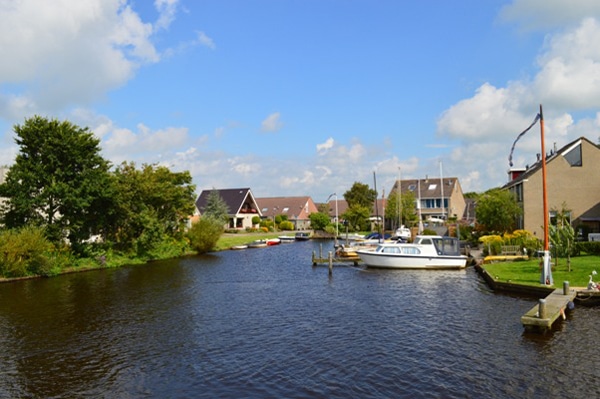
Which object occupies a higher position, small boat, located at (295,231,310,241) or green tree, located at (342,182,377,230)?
green tree, located at (342,182,377,230)

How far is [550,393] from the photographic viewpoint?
43.3 feet

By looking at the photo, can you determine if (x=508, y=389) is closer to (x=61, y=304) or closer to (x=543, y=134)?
(x=543, y=134)

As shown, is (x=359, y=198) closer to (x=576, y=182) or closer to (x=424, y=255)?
(x=576, y=182)

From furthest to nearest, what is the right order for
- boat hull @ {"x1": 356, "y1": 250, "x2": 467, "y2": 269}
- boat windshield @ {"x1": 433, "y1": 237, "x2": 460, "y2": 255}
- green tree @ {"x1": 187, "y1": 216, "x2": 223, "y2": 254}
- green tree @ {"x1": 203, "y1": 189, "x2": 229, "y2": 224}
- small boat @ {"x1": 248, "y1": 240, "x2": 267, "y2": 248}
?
1. green tree @ {"x1": 203, "y1": 189, "x2": 229, "y2": 224}
2. small boat @ {"x1": 248, "y1": 240, "x2": 267, "y2": 248}
3. green tree @ {"x1": 187, "y1": 216, "x2": 223, "y2": 254}
4. boat windshield @ {"x1": 433, "y1": 237, "x2": 460, "y2": 255}
5. boat hull @ {"x1": 356, "y1": 250, "x2": 467, "y2": 269}

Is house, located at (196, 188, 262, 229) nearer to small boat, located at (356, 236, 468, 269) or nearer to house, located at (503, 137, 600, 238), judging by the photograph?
small boat, located at (356, 236, 468, 269)

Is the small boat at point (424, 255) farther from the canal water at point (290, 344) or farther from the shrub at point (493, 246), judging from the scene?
the canal water at point (290, 344)

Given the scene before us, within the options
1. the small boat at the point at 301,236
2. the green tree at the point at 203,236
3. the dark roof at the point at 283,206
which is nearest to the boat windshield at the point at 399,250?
the green tree at the point at 203,236

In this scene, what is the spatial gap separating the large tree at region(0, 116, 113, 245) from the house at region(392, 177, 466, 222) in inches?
2285

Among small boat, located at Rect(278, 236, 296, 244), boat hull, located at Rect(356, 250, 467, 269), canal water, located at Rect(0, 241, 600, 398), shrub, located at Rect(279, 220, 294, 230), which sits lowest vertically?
canal water, located at Rect(0, 241, 600, 398)

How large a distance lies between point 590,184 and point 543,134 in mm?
25834

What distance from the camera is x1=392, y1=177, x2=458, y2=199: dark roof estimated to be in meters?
90.7

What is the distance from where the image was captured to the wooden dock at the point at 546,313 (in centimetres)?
1844

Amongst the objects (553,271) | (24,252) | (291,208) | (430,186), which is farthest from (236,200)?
(553,271)

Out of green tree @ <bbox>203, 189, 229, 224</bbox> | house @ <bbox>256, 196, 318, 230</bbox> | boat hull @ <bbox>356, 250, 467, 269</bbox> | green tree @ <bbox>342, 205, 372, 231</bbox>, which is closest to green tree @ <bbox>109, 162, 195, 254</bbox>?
boat hull @ <bbox>356, 250, 467, 269</bbox>
